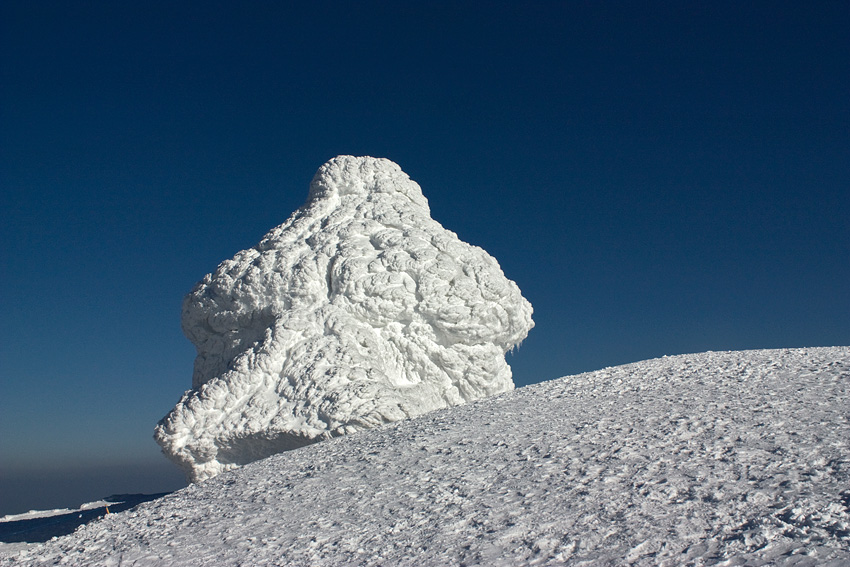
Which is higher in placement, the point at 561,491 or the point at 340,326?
the point at 340,326

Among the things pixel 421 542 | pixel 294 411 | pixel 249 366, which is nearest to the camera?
pixel 421 542

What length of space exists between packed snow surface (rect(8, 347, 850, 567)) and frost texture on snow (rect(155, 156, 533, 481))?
172cm

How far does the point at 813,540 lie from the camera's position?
3.28 m

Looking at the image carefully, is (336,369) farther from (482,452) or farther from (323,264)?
(482,452)

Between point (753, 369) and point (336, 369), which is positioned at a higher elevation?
point (336, 369)

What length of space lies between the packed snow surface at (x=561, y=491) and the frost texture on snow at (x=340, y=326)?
172cm

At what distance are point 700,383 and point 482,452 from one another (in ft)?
9.74

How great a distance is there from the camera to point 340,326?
9930mm

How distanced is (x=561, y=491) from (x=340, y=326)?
19.7ft

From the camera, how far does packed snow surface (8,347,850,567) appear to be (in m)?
3.63

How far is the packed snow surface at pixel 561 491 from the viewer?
363cm

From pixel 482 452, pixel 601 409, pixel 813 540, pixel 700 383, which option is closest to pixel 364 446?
pixel 482 452

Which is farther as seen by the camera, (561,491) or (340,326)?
(340,326)

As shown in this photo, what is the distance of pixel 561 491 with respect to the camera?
448 cm
